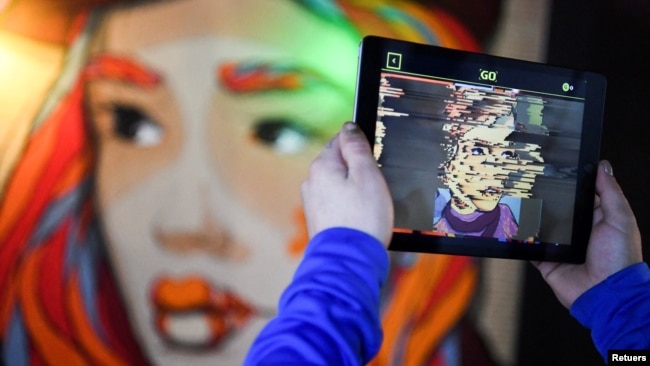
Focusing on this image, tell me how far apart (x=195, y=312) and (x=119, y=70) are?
566mm

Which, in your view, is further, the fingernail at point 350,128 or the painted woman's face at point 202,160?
the painted woman's face at point 202,160

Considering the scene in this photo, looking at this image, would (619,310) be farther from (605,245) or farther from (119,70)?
(119,70)

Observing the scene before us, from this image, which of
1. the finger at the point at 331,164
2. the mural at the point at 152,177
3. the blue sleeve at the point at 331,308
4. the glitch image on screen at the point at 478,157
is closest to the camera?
the blue sleeve at the point at 331,308

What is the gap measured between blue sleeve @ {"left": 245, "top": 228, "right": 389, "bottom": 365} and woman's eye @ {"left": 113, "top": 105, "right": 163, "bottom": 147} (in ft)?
2.79


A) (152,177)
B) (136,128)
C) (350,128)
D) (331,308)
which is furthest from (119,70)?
(331,308)

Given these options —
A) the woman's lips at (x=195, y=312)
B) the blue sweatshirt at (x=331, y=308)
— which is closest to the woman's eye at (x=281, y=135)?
the woman's lips at (x=195, y=312)

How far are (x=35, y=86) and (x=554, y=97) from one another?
1.06 meters

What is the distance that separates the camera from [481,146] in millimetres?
607

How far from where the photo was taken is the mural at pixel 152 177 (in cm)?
116

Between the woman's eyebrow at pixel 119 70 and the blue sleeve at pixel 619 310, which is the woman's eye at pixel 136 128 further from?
the blue sleeve at pixel 619 310

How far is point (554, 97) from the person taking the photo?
618 mm

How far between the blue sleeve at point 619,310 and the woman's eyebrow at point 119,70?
96 centimetres

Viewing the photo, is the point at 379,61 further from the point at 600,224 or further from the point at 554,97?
the point at 600,224

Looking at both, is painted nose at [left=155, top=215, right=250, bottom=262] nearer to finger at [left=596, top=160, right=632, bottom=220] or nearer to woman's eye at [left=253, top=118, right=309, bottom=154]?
woman's eye at [left=253, top=118, right=309, bottom=154]
